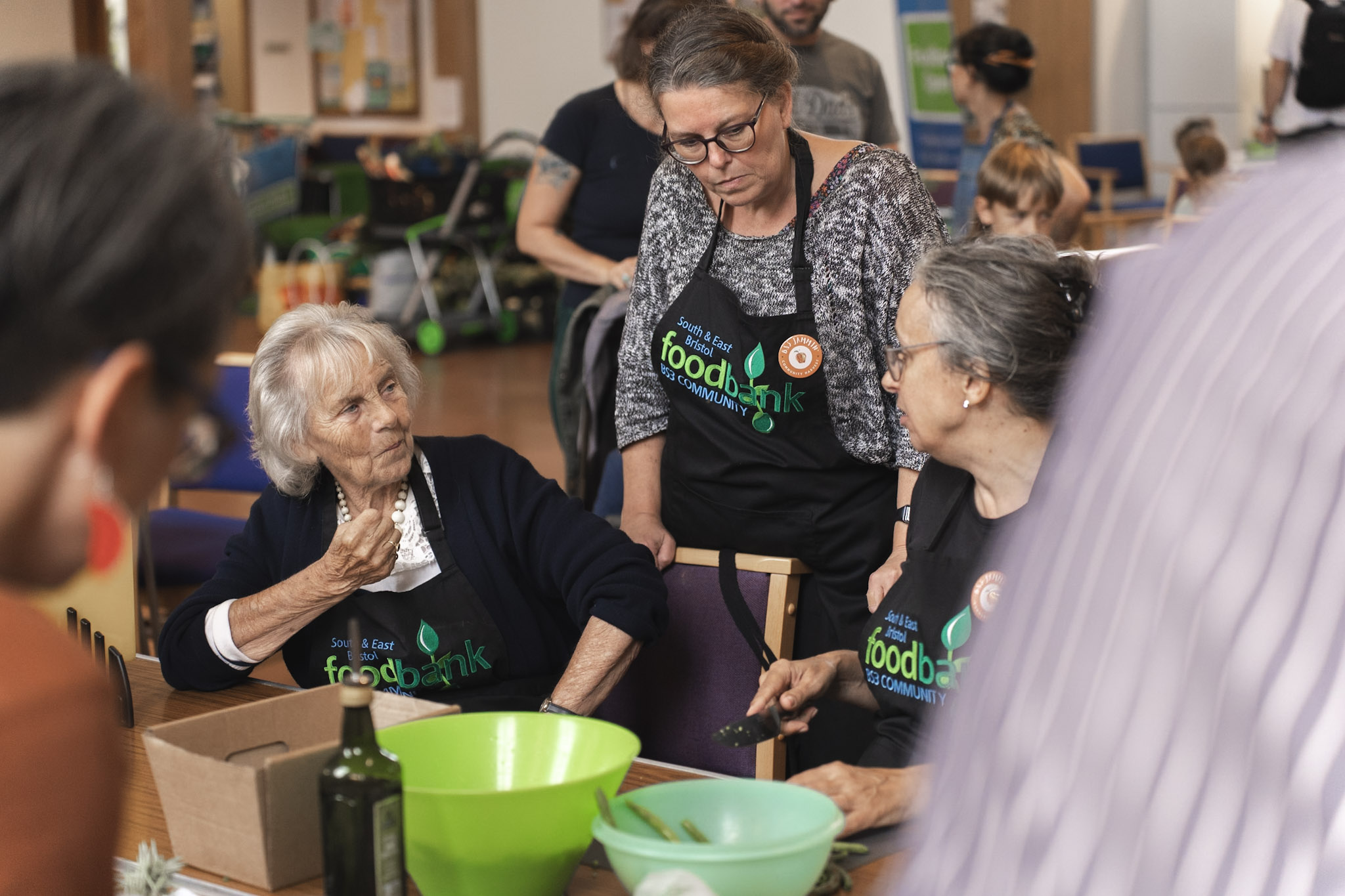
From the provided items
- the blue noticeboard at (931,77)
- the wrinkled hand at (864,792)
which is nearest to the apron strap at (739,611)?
the wrinkled hand at (864,792)

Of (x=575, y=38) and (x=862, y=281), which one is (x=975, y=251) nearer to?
(x=862, y=281)

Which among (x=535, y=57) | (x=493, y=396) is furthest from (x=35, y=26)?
(x=535, y=57)

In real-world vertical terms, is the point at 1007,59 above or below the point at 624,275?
above

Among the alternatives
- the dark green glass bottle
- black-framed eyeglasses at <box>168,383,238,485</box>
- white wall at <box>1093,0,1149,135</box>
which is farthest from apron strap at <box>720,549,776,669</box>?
white wall at <box>1093,0,1149,135</box>

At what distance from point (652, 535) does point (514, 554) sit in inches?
11.9

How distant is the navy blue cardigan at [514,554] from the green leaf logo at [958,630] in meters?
0.50

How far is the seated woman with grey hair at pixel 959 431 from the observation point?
177 cm

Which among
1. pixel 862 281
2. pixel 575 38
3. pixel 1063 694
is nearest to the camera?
pixel 1063 694

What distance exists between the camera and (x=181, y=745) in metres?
1.47

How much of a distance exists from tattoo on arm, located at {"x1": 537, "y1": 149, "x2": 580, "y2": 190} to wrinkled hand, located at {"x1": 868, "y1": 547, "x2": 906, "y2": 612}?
1.79m

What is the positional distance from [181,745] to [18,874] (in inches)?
33.4

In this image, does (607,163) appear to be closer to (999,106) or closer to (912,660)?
(999,106)

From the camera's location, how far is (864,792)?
1.50 m

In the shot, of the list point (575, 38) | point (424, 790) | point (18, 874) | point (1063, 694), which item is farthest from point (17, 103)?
point (575, 38)
